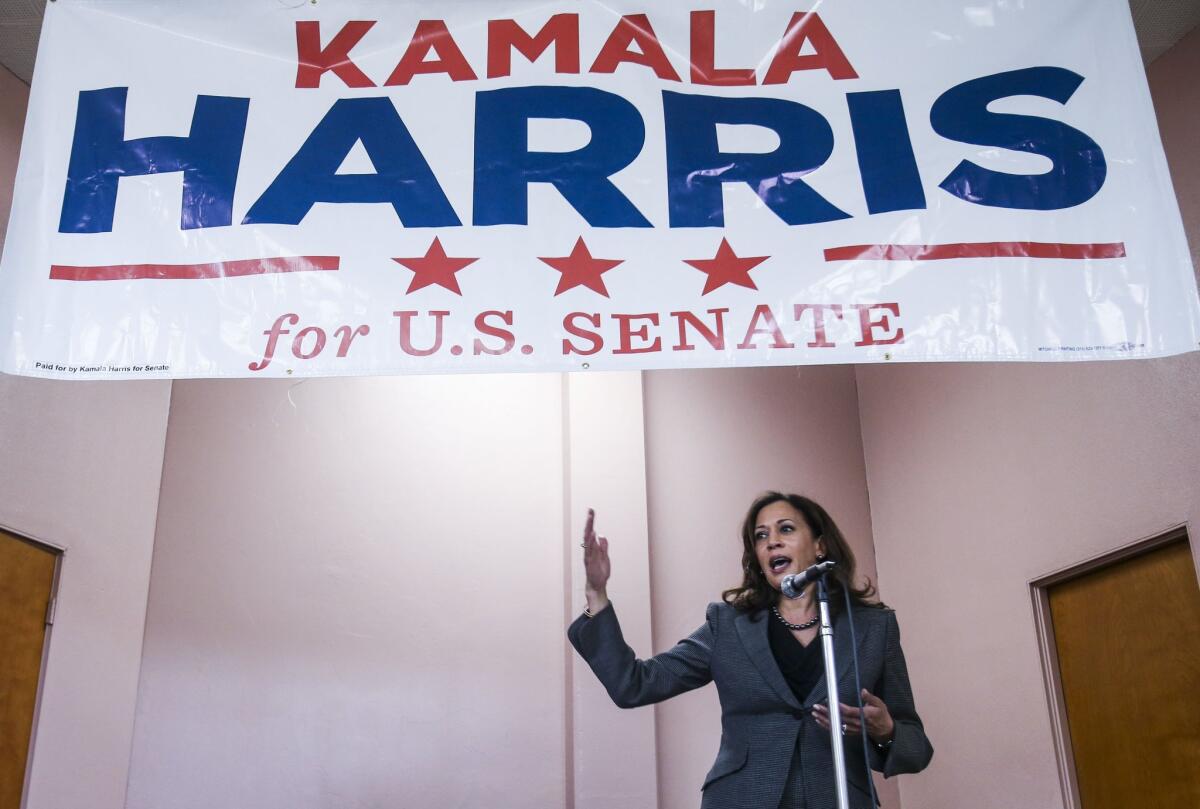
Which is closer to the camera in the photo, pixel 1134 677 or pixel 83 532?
pixel 1134 677

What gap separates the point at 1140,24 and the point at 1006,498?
5.36 feet

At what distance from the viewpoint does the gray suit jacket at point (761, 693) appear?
9.01 feet

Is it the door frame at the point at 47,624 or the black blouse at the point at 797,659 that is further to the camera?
the door frame at the point at 47,624

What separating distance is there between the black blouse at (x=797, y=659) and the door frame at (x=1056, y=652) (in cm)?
118

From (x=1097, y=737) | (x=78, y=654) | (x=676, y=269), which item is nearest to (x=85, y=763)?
(x=78, y=654)

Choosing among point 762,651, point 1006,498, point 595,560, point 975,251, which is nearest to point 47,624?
point 595,560

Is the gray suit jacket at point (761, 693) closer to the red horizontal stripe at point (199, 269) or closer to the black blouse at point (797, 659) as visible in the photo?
the black blouse at point (797, 659)

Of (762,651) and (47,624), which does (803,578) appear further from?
(47,624)

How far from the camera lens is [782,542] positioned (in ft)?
11.0

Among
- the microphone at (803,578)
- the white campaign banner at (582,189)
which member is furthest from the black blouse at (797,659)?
the white campaign banner at (582,189)

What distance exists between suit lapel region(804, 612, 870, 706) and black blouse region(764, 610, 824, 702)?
0.03 meters

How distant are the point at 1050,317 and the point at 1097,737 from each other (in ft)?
6.23

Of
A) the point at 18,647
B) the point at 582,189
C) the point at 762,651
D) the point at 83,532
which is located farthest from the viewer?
the point at 83,532

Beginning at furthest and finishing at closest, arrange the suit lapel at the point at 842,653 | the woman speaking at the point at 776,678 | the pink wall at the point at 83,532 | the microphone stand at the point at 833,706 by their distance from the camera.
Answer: the pink wall at the point at 83,532, the suit lapel at the point at 842,653, the woman speaking at the point at 776,678, the microphone stand at the point at 833,706
